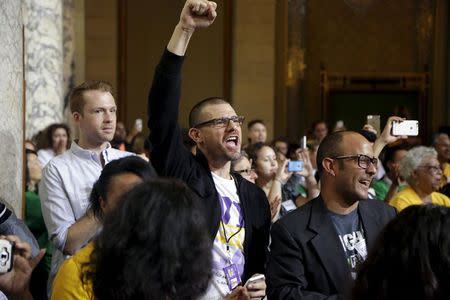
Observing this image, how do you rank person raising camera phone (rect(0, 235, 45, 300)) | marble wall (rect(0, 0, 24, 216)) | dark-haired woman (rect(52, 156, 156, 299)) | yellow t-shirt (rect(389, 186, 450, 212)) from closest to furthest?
person raising camera phone (rect(0, 235, 45, 300)) → dark-haired woman (rect(52, 156, 156, 299)) → marble wall (rect(0, 0, 24, 216)) → yellow t-shirt (rect(389, 186, 450, 212))

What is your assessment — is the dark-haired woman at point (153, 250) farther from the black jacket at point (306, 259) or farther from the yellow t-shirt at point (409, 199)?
the yellow t-shirt at point (409, 199)

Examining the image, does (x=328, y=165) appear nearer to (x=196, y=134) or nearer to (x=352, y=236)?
(x=352, y=236)

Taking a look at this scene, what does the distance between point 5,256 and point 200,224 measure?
79 centimetres

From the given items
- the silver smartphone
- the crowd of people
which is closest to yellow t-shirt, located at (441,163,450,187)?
the crowd of people

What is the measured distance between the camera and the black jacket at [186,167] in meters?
4.37

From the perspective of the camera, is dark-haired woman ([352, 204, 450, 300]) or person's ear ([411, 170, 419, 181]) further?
person's ear ([411, 170, 419, 181])

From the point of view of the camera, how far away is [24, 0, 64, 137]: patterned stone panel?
10031 mm

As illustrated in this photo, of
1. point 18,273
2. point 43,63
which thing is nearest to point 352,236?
point 18,273

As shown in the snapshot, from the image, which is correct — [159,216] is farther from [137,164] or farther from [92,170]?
[92,170]

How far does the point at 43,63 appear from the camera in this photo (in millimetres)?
10289

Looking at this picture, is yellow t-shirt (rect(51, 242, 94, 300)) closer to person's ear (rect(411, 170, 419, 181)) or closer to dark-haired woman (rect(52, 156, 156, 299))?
dark-haired woman (rect(52, 156, 156, 299))

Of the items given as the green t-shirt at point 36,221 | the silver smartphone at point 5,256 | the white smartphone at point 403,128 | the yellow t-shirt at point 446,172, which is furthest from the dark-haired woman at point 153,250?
the yellow t-shirt at point 446,172

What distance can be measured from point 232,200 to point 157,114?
566 millimetres

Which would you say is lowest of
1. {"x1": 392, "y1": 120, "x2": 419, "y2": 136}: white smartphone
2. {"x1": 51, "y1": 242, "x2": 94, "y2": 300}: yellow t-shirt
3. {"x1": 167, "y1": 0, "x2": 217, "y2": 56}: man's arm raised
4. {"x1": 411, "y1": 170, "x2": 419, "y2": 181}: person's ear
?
{"x1": 51, "y1": 242, "x2": 94, "y2": 300}: yellow t-shirt
